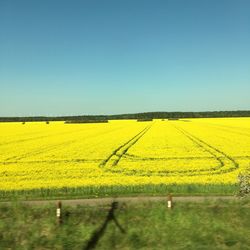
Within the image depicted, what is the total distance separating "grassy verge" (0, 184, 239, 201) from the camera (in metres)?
23.2


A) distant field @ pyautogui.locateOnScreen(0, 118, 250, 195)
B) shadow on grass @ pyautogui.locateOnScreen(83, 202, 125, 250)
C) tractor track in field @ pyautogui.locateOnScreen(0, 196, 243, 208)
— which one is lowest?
shadow on grass @ pyautogui.locateOnScreen(83, 202, 125, 250)

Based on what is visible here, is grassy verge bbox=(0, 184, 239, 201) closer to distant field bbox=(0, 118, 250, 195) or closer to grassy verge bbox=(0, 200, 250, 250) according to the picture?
distant field bbox=(0, 118, 250, 195)

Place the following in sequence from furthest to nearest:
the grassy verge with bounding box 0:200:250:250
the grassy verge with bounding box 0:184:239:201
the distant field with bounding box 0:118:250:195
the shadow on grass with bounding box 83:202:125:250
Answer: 1. the distant field with bounding box 0:118:250:195
2. the grassy verge with bounding box 0:184:239:201
3. the grassy verge with bounding box 0:200:250:250
4. the shadow on grass with bounding box 83:202:125:250

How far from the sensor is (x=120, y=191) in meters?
24.0

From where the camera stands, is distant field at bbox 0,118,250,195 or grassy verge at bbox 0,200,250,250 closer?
grassy verge at bbox 0,200,250,250

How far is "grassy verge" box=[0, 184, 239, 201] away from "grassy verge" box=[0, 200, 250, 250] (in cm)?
345

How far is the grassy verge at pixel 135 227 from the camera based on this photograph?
663 inches

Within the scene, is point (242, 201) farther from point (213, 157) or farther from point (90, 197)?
point (213, 157)

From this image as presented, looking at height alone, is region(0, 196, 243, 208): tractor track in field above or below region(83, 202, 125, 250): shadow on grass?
above

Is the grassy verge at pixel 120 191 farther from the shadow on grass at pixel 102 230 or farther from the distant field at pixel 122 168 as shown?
the shadow on grass at pixel 102 230

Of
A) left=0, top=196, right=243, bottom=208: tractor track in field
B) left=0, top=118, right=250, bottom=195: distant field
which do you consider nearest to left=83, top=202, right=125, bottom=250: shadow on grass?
left=0, top=196, right=243, bottom=208: tractor track in field

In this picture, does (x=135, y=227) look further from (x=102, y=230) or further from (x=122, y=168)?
(x=122, y=168)

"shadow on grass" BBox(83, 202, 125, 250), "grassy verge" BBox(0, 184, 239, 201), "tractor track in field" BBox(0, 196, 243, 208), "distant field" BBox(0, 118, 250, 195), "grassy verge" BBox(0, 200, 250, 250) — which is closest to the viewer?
"shadow on grass" BBox(83, 202, 125, 250)

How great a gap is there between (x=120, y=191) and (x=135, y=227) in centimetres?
607
